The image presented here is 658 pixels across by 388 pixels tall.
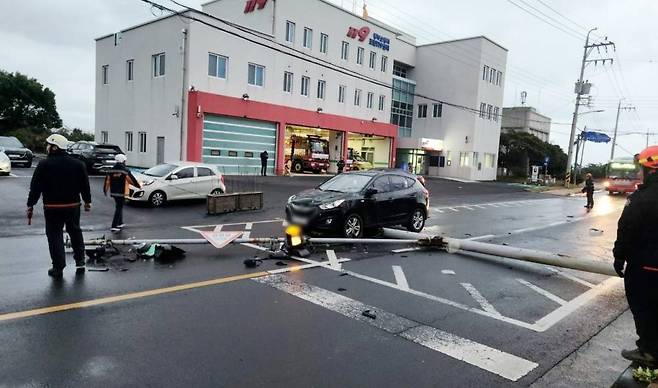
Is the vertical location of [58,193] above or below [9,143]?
below

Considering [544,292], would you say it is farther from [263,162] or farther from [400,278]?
[263,162]

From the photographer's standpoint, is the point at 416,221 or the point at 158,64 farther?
the point at 158,64

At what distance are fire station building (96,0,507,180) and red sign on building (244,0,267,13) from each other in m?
0.07

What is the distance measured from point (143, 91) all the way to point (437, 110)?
30837mm

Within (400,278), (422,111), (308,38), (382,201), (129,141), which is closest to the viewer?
(400,278)

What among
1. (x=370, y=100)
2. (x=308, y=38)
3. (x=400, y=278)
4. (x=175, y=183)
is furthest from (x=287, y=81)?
(x=400, y=278)

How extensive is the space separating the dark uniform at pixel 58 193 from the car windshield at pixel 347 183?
571cm

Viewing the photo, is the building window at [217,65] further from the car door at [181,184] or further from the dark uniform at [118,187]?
the dark uniform at [118,187]

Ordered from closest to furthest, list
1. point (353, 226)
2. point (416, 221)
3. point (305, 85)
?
point (353, 226)
point (416, 221)
point (305, 85)

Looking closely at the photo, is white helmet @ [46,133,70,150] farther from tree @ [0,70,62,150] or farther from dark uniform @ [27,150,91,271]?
tree @ [0,70,62,150]

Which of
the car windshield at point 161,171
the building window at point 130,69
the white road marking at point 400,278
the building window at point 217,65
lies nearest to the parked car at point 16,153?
the building window at point 130,69

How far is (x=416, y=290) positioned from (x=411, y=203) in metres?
5.53

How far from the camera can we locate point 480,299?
6.57m

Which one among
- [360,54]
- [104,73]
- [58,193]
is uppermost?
[360,54]
